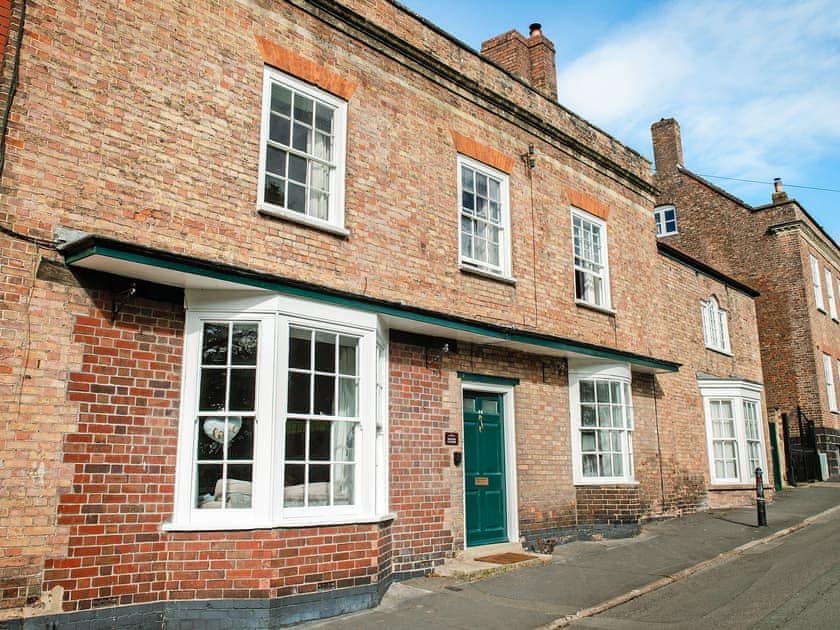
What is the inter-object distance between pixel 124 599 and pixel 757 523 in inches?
466

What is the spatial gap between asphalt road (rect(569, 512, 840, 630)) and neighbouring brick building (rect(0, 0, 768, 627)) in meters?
2.71

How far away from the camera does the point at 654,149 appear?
26.8 metres

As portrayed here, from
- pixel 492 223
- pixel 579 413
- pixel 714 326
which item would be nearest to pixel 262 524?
pixel 492 223

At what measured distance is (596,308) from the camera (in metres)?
13.0

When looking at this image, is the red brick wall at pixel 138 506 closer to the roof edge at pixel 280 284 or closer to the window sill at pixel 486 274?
the roof edge at pixel 280 284

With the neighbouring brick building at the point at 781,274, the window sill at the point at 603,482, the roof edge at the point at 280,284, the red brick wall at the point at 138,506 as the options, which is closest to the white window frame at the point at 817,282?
the neighbouring brick building at the point at 781,274

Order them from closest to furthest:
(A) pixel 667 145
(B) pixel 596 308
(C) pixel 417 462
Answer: (C) pixel 417 462
(B) pixel 596 308
(A) pixel 667 145

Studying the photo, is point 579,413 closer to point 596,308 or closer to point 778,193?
point 596,308

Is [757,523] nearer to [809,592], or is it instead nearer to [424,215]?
[809,592]

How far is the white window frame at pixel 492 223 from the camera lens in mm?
10698

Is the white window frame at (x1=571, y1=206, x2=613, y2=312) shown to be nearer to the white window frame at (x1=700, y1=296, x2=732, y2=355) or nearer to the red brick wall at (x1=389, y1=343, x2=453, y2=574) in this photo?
the red brick wall at (x1=389, y1=343, x2=453, y2=574)

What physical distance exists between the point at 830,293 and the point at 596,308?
19056 mm

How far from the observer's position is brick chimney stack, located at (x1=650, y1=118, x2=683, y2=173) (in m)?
26.0

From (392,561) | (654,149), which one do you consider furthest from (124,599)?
(654,149)
